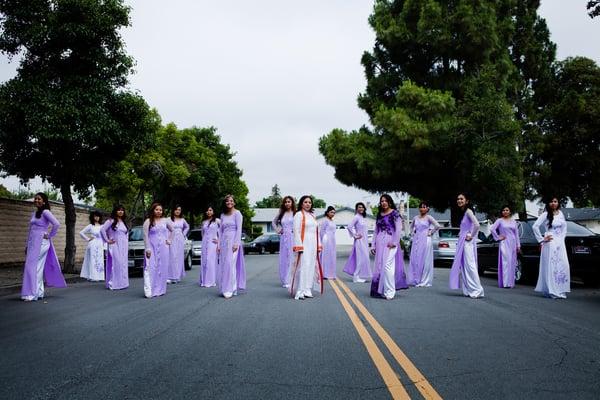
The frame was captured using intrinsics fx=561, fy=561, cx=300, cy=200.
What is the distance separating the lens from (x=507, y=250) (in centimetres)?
1286

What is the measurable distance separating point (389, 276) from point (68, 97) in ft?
33.9

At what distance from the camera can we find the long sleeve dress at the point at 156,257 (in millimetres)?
10781

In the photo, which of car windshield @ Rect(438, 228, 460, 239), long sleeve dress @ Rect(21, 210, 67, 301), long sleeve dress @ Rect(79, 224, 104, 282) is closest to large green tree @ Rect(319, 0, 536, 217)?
car windshield @ Rect(438, 228, 460, 239)

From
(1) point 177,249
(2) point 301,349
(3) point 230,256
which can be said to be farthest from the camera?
(1) point 177,249

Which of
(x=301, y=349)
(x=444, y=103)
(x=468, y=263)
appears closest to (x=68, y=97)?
(x=468, y=263)

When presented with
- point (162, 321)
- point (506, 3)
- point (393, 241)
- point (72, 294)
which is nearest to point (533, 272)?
point (393, 241)

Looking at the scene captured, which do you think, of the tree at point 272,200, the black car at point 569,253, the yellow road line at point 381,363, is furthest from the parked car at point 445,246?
→ the tree at point 272,200

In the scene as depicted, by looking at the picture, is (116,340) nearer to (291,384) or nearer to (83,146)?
(291,384)

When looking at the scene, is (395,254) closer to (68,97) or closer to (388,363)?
(388,363)

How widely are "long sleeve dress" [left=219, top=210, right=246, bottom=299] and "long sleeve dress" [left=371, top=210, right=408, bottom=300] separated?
263 cm

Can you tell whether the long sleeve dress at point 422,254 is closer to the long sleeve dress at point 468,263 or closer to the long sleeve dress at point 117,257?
the long sleeve dress at point 468,263

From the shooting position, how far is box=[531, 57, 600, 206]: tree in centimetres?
2639

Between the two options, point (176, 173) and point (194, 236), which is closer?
point (194, 236)

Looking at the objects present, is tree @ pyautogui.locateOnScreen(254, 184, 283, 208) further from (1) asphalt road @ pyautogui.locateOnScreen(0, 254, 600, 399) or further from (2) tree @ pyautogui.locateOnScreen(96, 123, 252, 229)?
(1) asphalt road @ pyautogui.locateOnScreen(0, 254, 600, 399)
